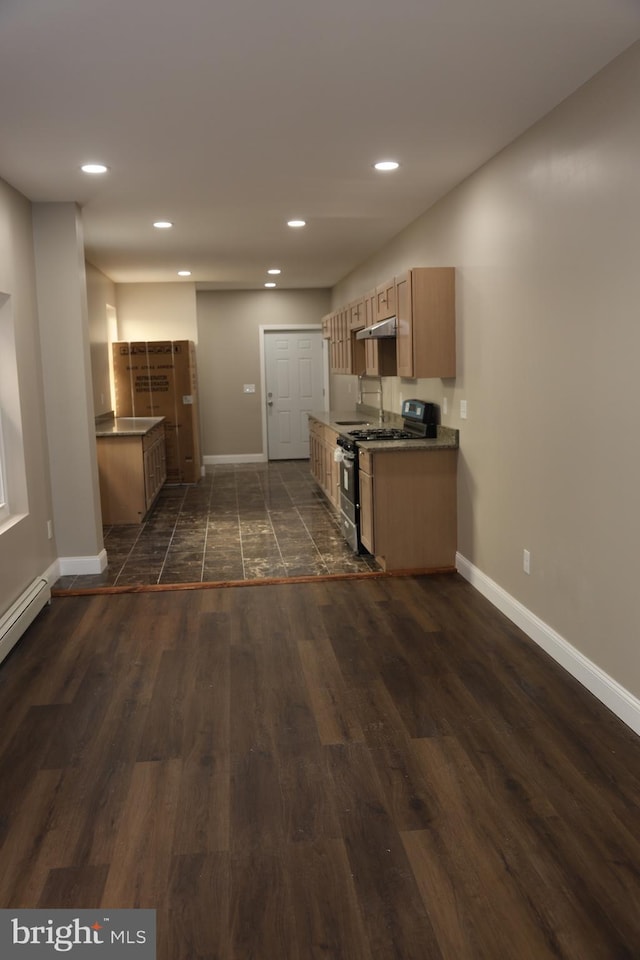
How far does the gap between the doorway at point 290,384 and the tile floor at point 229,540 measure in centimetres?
214

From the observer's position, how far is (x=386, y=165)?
170 inches

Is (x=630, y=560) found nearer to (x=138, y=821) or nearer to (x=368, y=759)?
(x=368, y=759)

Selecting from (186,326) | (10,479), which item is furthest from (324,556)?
(186,326)

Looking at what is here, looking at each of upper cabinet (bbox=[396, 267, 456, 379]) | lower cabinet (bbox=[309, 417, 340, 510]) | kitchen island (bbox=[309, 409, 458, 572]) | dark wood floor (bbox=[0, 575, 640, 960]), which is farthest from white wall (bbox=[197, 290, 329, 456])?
Result: dark wood floor (bbox=[0, 575, 640, 960])

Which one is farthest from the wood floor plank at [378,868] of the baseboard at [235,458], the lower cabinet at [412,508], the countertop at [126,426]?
the baseboard at [235,458]

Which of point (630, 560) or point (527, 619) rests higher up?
point (630, 560)

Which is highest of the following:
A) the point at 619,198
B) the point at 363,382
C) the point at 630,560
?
the point at 619,198

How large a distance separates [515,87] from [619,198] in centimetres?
68

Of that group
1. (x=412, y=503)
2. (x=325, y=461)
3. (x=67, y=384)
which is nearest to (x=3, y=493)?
(x=67, y=384)

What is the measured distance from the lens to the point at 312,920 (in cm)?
196

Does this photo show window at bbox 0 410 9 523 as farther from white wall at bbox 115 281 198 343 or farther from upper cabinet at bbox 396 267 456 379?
white wall at bbox 115 281 198 343

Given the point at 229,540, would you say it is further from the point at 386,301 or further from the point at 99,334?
the point at 99,334

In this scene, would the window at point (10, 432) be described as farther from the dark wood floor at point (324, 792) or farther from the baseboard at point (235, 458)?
the baseboard at point (235, 458)

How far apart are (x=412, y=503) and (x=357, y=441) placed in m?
0.69
